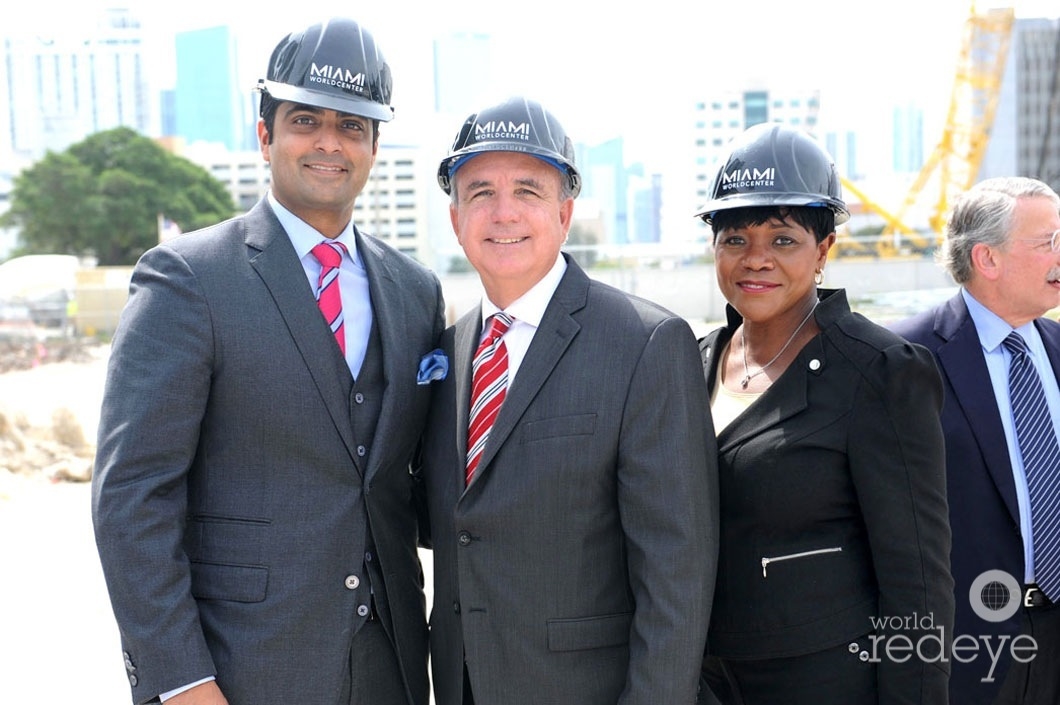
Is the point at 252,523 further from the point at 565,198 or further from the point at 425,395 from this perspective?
the point at 565,198

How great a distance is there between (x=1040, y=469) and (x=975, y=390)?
0.30m

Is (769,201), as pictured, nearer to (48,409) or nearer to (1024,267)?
(1024,267)

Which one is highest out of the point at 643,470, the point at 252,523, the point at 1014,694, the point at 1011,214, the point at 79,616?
the point at 1011,214

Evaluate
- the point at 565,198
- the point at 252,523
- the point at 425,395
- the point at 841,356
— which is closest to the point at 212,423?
the point at 252,523

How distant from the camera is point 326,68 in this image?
2768 millimetres

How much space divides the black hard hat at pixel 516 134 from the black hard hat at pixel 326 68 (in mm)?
422

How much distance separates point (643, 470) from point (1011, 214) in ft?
5.75

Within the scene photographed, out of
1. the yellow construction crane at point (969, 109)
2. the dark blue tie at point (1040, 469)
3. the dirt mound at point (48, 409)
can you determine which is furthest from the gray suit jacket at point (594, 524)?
the yellow construction crane at point (969, 109)

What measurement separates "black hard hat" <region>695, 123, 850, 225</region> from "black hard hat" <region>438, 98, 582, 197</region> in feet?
1.69

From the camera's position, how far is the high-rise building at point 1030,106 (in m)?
96.2

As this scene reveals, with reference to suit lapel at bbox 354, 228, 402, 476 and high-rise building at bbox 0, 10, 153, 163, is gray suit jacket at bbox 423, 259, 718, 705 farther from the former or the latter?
high-rise building at bbox 0, 10, 153, 163

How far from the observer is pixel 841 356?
2.61 meters

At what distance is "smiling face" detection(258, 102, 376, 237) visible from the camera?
2828 millimetres

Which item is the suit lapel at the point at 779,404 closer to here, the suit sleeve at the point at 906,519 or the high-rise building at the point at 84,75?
the suit sleeve at the point at 906,519
